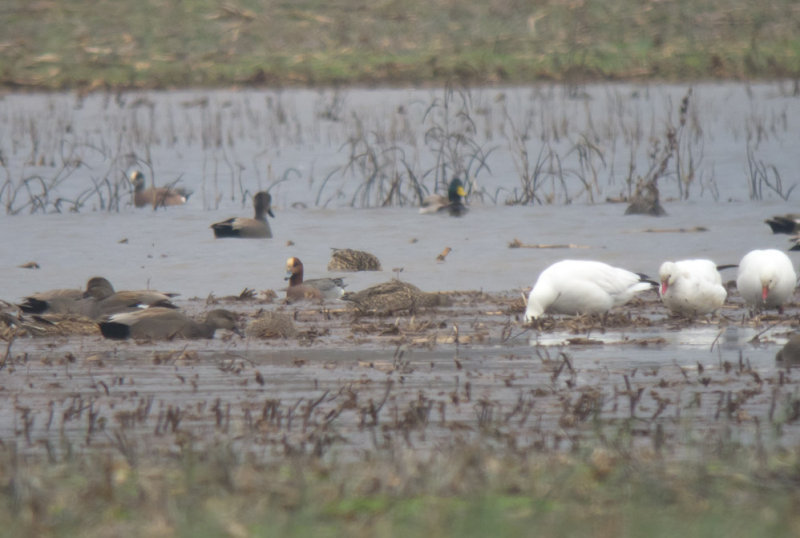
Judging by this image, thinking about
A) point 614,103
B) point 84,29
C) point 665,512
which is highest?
point 84,29

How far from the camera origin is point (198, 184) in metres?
21.5

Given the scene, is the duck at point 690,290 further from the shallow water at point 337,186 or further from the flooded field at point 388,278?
the shallow water at point 337,186

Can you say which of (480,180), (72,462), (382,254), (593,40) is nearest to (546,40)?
(593,40)

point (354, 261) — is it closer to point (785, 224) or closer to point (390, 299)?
point (390, 299)

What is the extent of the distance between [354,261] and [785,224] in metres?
4.45

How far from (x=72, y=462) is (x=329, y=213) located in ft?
41.0

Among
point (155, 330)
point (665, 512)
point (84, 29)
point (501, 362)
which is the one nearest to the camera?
point (665, 512)

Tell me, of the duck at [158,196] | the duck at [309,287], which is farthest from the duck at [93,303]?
the duck at [158,196]

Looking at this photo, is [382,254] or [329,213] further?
[329,213]

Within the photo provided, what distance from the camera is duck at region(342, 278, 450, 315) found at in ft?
34.2

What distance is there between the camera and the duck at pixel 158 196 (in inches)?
736

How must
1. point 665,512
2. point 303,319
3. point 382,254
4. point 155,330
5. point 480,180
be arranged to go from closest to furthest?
point 665,512
point 155,330
point 303,319
point 382,254
point 480,180

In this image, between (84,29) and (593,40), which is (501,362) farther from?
(84,29)

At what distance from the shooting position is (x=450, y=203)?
17.6 m
